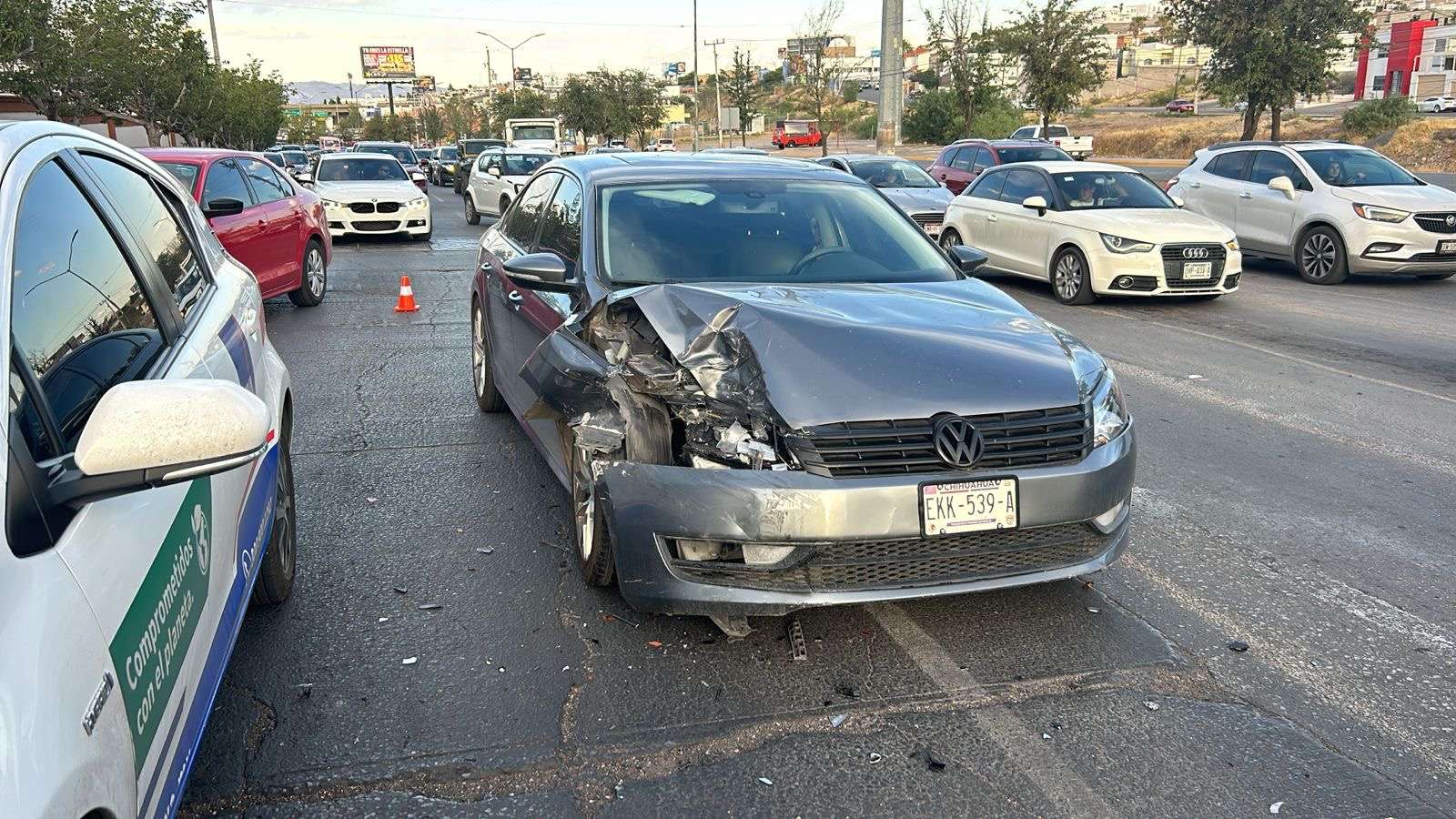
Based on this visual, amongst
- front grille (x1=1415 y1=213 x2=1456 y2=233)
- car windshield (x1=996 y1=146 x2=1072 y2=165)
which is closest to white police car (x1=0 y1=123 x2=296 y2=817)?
front grille (x1=1415 y1=213 x2=1456 y2=233)

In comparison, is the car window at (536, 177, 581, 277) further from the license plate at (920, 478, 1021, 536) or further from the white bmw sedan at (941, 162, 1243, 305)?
the white bmw sedan at (941, 162, 1243, 305)

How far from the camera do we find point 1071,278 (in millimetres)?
Answer: 12125

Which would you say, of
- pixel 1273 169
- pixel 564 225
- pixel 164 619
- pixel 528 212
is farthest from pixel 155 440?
pixel 1273 169

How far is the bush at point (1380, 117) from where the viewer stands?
42594mm

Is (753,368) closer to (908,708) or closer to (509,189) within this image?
(908,708)

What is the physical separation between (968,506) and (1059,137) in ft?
150

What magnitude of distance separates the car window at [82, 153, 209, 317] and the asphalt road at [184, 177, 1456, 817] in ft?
4.00

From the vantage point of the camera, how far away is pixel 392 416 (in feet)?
23.4

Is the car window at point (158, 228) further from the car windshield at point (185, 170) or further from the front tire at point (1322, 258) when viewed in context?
the front tire at point (1322, 258)

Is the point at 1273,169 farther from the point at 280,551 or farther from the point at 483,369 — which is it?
the point at 280,551

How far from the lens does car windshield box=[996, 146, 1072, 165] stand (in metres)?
19.2

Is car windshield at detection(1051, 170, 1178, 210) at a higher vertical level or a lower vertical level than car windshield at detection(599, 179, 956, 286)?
lower

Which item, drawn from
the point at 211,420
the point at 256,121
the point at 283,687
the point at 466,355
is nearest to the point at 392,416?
the point at 466,355

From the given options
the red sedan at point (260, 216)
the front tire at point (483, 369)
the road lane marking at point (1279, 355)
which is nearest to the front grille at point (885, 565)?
the front tire at point (483, 369)
